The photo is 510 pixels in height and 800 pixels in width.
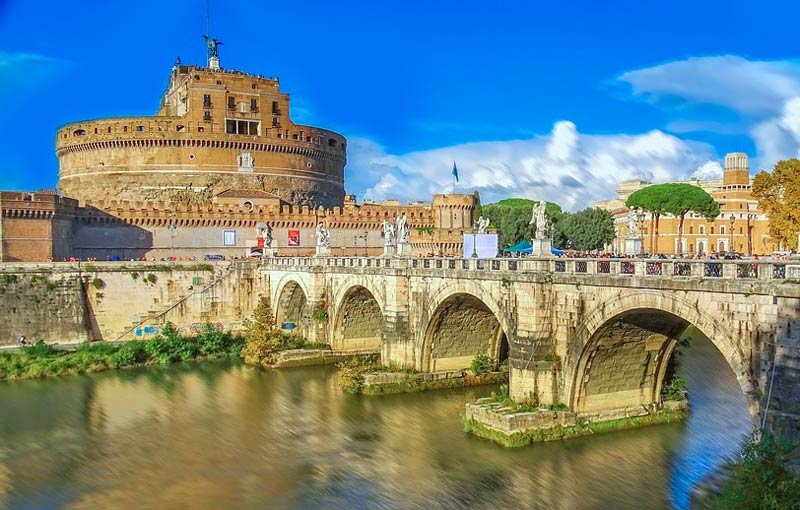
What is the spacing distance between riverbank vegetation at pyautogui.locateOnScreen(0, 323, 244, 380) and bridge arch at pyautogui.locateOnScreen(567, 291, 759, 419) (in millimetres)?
27666

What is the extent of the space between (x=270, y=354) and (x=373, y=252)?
31.6 metres

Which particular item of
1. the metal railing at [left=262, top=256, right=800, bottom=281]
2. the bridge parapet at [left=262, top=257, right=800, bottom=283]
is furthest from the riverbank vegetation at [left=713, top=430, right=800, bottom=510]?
the metal railing at [left=262, top=256, right=800, bottom=281]

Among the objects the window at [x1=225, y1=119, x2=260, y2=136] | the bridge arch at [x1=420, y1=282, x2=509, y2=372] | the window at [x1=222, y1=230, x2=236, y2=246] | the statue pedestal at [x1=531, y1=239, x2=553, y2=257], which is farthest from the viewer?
the window at [x1=225, y1=119, x2=260, y2=136]

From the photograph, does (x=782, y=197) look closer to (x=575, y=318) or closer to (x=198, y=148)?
(x=575, y=318)

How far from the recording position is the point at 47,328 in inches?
1849

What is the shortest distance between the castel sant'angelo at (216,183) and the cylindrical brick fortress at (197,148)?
0.11m

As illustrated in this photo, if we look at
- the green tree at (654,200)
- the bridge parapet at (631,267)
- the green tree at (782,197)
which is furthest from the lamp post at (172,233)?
the green tree at (782,197)

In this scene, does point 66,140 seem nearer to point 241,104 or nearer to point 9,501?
point 241,104

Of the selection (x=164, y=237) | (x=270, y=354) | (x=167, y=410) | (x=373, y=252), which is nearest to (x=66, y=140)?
(x=164, y=237)

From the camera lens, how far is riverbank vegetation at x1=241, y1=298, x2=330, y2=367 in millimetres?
43312

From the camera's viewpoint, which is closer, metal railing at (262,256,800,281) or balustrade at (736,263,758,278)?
metal railing at (262,256,800,281)

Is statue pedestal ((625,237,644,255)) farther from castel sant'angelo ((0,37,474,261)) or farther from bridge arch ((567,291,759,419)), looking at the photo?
castel sant'angelo ((0,37,474,261))

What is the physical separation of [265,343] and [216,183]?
40.0 meters

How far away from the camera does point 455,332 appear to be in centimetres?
3425
